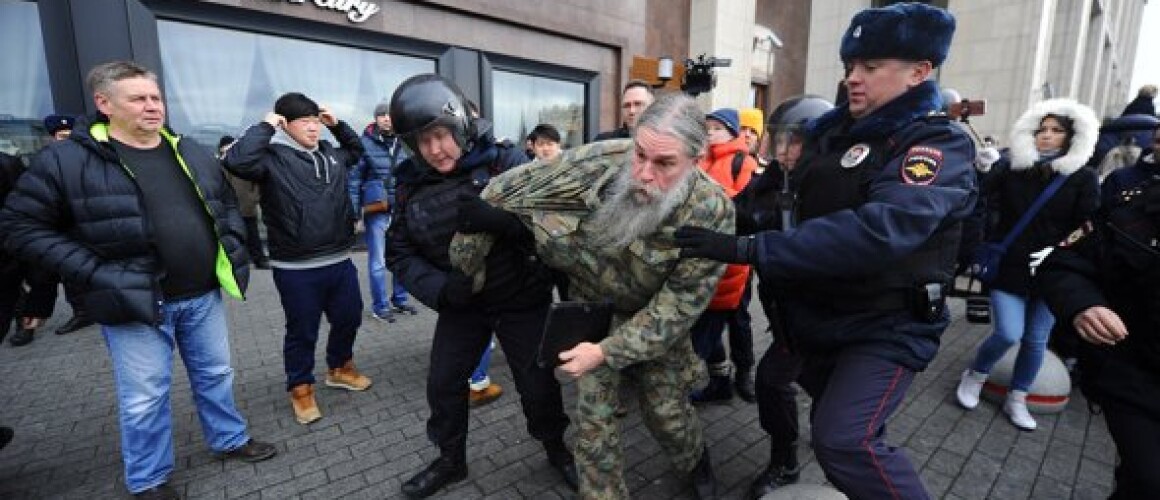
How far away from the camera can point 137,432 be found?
8.03ft

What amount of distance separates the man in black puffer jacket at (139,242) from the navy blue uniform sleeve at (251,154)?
1.05 feet

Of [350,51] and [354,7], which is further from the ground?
[354,7]

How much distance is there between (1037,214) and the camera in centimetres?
334

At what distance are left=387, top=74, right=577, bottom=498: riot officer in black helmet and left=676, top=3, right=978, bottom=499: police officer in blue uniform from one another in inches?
40.1

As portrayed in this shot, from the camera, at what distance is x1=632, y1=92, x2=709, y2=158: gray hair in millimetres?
1895

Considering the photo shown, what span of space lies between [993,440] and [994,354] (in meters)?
0.60

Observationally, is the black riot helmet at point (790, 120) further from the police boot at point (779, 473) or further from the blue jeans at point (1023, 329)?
the blue jeans at point (1023, 329)

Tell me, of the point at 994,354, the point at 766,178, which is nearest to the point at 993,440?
the point at 994,354

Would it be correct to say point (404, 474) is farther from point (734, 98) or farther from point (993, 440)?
point (734, 98)

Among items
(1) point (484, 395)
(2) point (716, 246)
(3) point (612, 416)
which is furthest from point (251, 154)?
(2) point (716, 246)

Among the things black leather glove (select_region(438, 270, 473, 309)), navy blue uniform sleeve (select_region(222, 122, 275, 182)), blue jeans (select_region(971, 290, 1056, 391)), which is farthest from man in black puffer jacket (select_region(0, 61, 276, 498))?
blue jeans (select_region(971, 290, 1056, 391))

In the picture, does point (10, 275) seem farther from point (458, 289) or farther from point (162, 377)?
point (458, 289)

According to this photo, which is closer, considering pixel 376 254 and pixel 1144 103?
pixel 376 254

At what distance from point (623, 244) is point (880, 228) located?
2.88 feet
